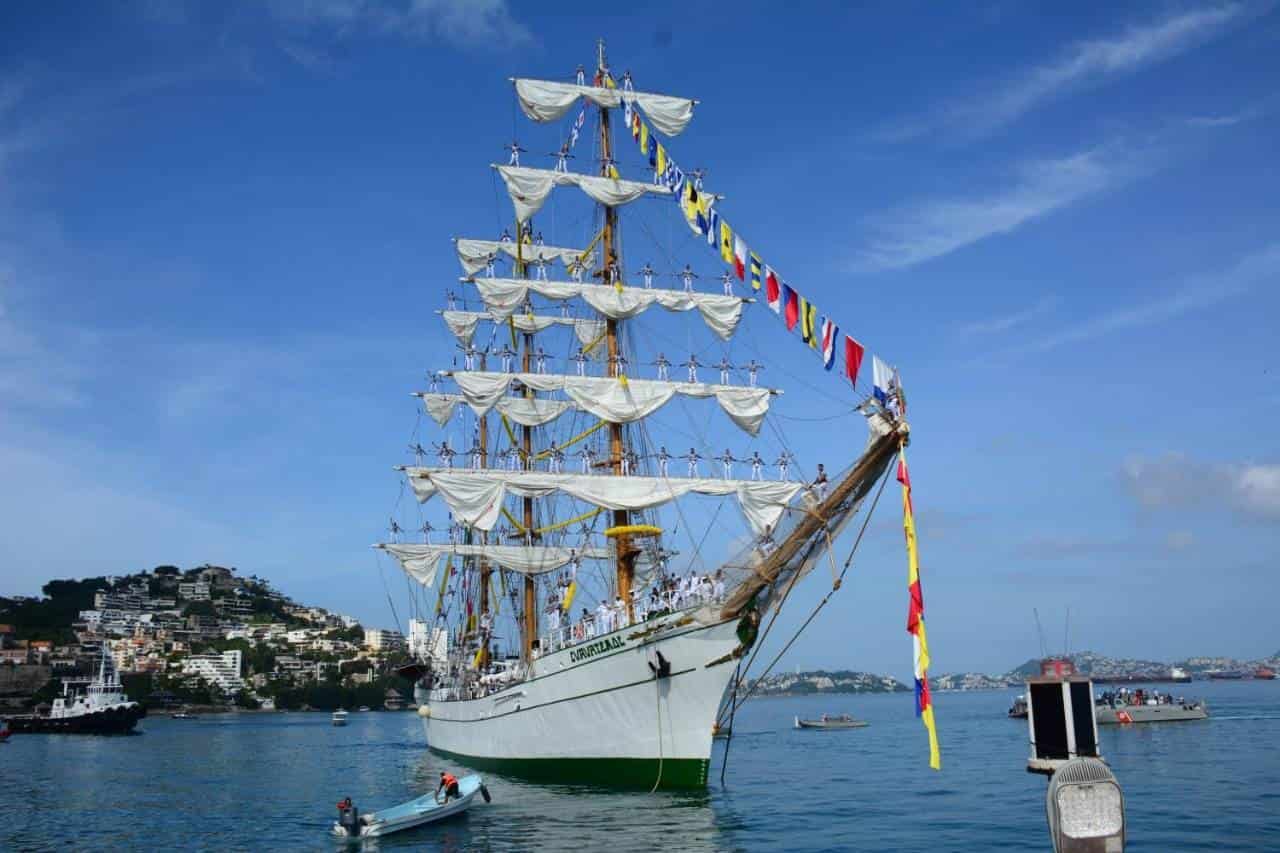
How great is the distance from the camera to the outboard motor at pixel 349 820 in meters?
22.0

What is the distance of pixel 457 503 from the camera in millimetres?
32969

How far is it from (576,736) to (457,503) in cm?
914

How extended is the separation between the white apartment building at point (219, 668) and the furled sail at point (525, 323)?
103087mm

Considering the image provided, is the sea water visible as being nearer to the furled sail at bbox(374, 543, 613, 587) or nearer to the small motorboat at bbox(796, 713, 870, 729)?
the furled sail at bbox(374, 543, 613, 587)

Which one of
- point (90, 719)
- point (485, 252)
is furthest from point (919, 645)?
point (90, 719)

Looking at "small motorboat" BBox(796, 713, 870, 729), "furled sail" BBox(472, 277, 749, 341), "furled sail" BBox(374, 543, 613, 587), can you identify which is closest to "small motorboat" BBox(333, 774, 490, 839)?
"furled sail" BBox(374, 543, 613, 587)

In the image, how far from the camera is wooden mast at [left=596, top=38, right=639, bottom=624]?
96.0 ft

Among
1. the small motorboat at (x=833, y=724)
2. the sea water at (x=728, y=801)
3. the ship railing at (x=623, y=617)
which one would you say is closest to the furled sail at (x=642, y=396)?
the ship railing at (x=623, y=617)

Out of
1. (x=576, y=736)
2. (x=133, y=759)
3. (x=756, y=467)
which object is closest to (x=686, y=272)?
(x=756, y=467)

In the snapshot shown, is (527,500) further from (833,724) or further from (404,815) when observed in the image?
(833,724)

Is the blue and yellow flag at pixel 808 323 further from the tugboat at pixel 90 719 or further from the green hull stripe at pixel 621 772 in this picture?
the tugboat at pixel 90 719

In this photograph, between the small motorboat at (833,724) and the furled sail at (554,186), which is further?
the small motorboat at (833,724)

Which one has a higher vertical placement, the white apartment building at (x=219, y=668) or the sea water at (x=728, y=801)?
the white apartment building at (x=219, y=668)

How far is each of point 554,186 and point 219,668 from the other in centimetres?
12376
